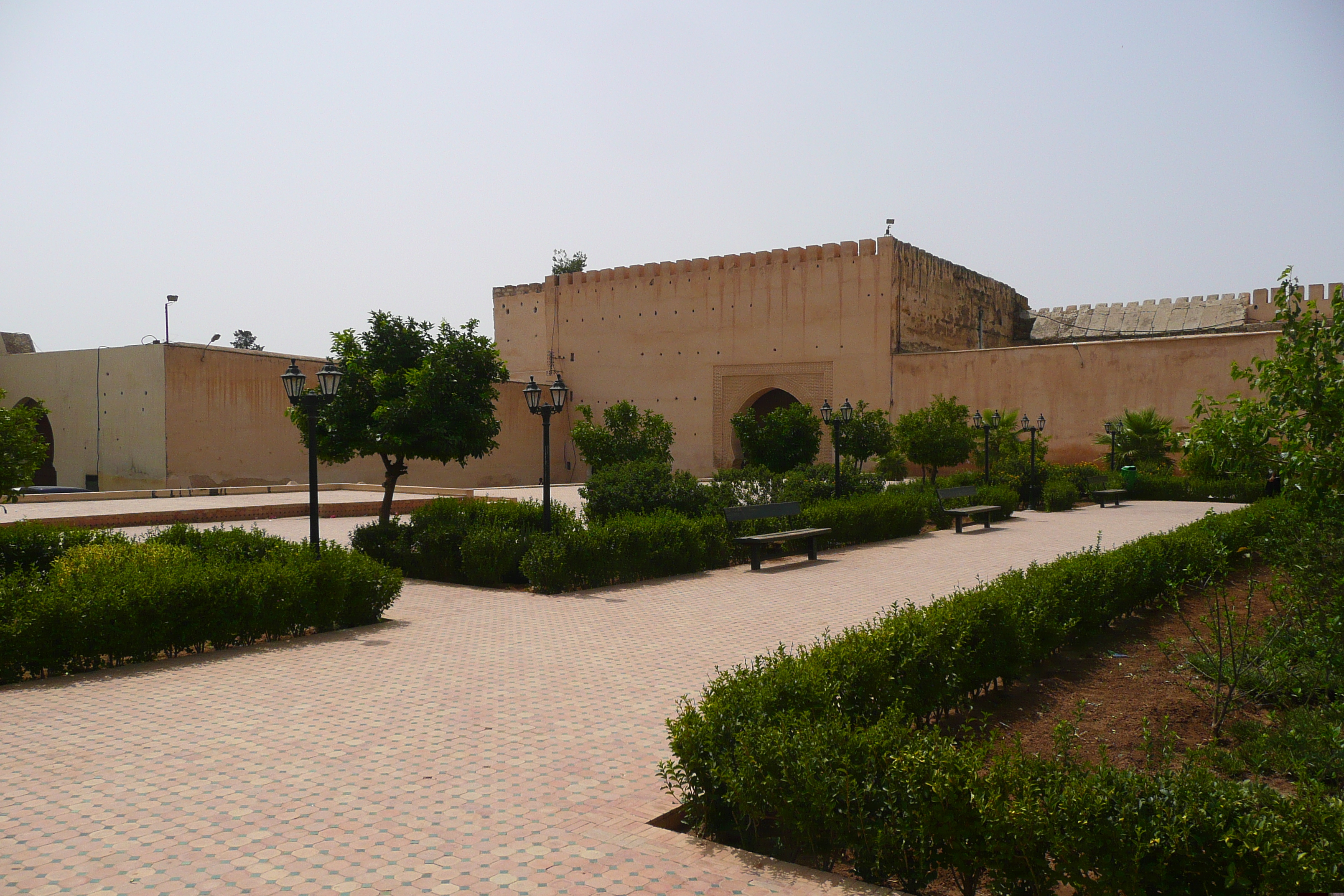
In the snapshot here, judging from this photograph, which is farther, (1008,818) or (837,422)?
(837,422)

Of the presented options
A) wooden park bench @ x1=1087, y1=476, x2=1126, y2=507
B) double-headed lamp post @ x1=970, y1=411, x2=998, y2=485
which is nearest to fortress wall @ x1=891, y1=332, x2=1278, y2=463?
double-headed lamp post @ x1=970, y1=411, x2=998, y2=485

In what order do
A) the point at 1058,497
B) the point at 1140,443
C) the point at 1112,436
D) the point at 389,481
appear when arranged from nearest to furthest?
1. the point at 389,481
2. the point at 1058,497
3. the point at 1112,436
4. the point at 1140,443

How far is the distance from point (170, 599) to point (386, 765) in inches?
109

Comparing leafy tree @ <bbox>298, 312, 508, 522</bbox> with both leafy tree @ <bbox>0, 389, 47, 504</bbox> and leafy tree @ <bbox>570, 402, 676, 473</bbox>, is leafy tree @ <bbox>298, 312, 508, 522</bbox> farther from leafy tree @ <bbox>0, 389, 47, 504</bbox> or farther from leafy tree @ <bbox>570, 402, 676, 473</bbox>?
leafy tree @ <bbox>570, 402, 676, 473</bbox>

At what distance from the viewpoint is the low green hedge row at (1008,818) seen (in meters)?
2.37

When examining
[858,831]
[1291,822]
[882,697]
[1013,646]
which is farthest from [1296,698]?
[858,831]

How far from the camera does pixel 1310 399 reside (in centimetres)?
393

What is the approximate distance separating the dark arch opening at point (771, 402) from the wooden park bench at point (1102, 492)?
13162 millimetres

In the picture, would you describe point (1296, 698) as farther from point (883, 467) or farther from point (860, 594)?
point (883, 467)

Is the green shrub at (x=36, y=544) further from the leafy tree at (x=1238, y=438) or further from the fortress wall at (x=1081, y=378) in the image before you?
the fortress wall at (x=1081, y=378)

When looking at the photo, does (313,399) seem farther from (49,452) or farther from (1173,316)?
(1173,316)

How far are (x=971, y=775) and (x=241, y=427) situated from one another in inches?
907

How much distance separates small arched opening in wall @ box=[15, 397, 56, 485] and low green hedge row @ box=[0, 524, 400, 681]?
19.6 metres

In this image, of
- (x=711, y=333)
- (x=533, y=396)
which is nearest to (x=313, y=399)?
(x=533, y=396)
